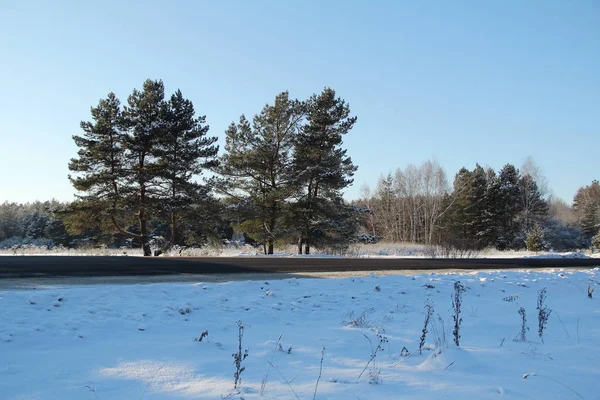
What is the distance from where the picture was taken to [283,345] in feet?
17.4

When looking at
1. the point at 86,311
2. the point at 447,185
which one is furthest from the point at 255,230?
the point at 447,185

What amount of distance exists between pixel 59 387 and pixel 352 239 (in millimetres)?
25093

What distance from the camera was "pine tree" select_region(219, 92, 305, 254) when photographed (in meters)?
26.4

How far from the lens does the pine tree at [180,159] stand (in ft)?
82.4

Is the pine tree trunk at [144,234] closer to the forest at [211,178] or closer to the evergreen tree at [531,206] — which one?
the forest at [211,178]

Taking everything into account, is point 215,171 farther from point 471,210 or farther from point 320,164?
point 471,210

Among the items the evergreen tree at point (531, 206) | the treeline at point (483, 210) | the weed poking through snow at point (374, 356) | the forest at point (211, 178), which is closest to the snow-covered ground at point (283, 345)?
the weed poking through snow at point (374, 356)

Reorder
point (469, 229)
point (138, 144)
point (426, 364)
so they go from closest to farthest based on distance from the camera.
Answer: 1. point (426, 364)
2. point (138, 144)
3. point (469, 229)

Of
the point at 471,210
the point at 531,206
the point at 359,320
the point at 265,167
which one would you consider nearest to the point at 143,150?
the point at 265,167

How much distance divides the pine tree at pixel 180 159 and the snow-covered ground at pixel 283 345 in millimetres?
18124

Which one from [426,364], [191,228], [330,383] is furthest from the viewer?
[191,228]

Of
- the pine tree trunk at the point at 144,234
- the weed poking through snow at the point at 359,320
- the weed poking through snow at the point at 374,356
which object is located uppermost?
the pine tree trunk at the point at 144,234

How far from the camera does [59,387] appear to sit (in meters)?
3.68

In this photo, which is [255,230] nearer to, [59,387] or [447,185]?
[59,387]
